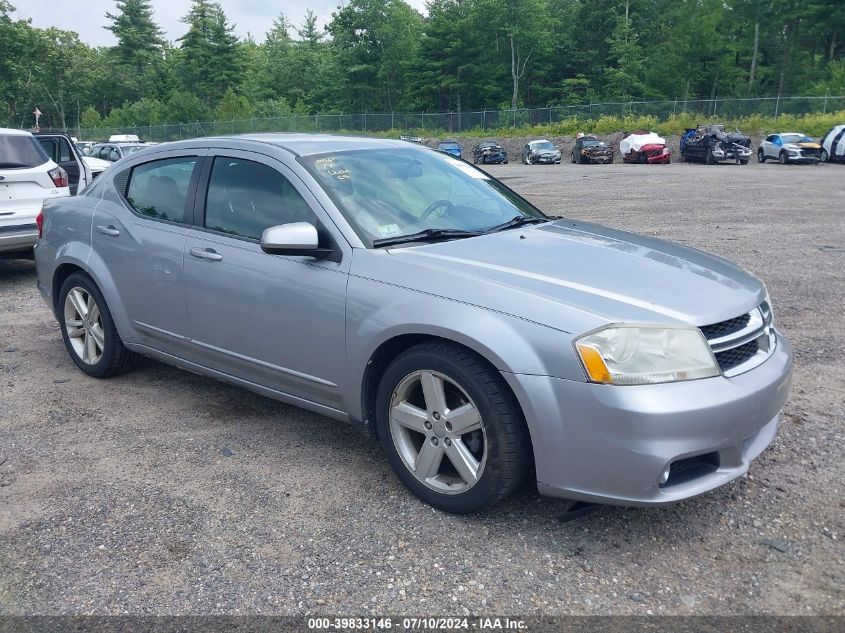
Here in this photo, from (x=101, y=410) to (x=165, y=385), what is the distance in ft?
1.72

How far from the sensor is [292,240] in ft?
11.3

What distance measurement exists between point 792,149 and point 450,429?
3227 centimetres

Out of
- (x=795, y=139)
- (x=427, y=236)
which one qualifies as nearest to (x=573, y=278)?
(x=427, y=236)

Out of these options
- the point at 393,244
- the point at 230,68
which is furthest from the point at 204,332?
the point at 230,68

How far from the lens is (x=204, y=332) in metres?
4.17

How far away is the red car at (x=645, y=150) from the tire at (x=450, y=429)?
115ft

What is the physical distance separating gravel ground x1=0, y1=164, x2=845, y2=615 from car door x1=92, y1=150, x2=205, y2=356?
22.4 inches

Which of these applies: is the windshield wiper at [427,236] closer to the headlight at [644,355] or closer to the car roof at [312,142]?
the car roof at [312,142]

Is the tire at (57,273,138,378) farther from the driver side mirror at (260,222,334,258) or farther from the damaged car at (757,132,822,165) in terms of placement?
the damaged car at (757,132,822,165)

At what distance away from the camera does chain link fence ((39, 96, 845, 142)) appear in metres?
41.8

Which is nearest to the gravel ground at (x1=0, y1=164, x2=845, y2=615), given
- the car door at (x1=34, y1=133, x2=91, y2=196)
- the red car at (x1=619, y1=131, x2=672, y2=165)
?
the car door at (x1=34, y1=133, x2=91, y2=196)

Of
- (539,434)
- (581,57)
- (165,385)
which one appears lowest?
(165,385)

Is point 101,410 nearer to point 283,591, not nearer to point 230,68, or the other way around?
point 283,591

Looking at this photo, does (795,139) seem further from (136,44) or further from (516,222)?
(136,44)
